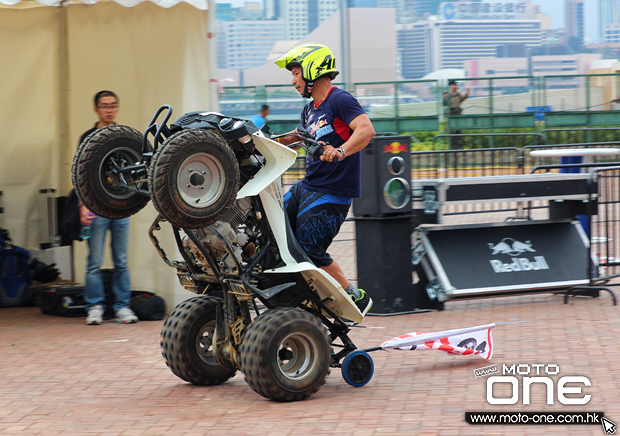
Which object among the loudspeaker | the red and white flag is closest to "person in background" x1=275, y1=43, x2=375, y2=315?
the red and white flag

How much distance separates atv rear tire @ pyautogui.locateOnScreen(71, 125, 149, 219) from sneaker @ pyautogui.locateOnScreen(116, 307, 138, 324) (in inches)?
125

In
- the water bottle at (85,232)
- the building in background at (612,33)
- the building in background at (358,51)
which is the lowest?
the water bottle at (85,232)

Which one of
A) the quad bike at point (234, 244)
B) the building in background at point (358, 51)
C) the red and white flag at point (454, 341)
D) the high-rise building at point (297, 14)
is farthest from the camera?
the high-rise building at point (297, 14)

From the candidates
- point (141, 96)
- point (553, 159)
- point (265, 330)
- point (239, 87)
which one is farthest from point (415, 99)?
point (265, 330)

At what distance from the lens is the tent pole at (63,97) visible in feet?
27.0

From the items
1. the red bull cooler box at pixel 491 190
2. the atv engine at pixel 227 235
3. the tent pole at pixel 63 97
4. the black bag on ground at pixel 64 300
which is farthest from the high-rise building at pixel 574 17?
the atv engine at pixel 227 235

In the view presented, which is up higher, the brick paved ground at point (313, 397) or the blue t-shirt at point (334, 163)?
the blue t-shirt at point (334, 163)

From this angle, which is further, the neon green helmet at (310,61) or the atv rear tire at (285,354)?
the neon green helmet at (310,61)

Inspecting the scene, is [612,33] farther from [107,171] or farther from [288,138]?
[107,171]

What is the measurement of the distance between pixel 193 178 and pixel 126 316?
384 centimetres

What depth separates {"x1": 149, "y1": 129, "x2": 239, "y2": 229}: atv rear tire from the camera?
13.5 feet

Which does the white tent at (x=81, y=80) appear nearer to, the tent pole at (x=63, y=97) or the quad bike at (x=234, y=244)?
the tent pole at (x=63, y=97)

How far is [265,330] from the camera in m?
4.62

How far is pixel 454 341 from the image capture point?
18.2 feet
